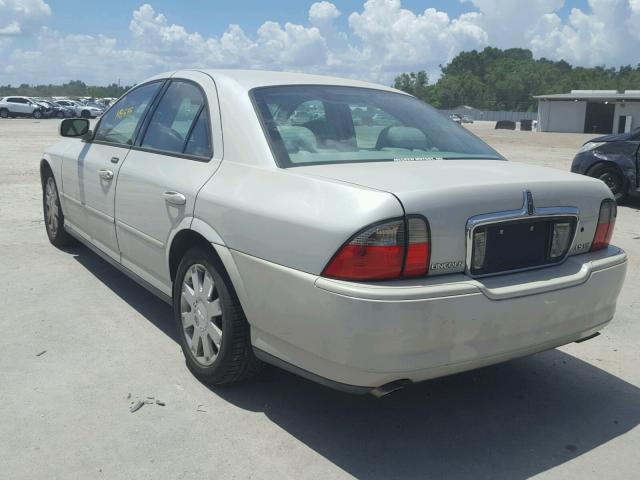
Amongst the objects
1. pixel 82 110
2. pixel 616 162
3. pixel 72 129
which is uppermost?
pixel 72 129

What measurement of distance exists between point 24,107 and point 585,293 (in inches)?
2111

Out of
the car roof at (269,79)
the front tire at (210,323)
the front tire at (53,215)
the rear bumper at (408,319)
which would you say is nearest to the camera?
the rear bumper at (408,319)

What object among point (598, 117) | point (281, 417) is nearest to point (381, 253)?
point (281, 417)

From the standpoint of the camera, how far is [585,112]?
57938 millimetres

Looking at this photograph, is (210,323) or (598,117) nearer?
(210,323)

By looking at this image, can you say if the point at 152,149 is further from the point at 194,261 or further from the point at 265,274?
the point at 265,274

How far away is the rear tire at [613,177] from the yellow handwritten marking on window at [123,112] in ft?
25.2

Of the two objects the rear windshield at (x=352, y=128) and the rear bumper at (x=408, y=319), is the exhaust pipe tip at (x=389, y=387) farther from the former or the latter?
the rear windshield at (x=352, y=128)

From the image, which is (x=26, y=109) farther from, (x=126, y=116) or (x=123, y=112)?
(x=126, y=116)

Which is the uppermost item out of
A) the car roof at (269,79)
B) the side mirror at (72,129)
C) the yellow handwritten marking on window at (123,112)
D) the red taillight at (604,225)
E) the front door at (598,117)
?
the car roof at (269,79)

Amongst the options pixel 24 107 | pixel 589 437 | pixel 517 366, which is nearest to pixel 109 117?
pixel 517 366

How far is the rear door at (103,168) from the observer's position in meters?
4.54

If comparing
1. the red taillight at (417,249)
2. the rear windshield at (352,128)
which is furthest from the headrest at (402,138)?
the red taillight at (417,249)

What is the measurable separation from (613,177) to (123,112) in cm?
802
